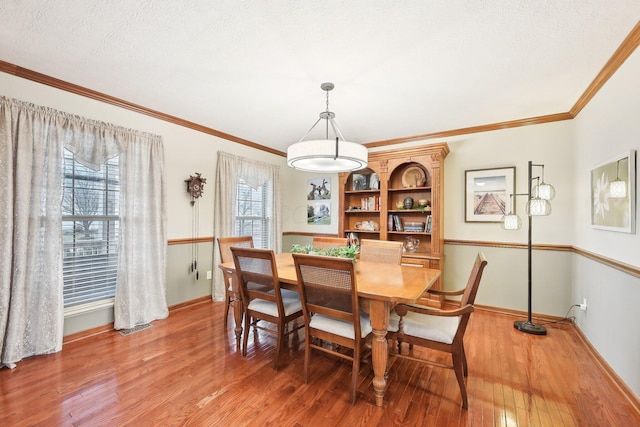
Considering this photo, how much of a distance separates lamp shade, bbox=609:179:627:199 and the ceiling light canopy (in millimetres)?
1824

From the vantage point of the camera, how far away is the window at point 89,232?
8.71ft

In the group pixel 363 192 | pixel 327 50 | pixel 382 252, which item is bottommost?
pixel 382 252

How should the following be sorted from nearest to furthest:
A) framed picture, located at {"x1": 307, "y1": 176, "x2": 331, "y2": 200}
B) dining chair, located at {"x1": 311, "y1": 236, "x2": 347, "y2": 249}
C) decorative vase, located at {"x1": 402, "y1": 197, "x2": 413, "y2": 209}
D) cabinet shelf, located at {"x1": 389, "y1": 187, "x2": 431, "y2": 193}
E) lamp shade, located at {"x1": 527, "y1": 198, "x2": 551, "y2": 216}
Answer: lamp shade, located at {"x1": 527, "y1": 198, "x2": 551, "y2": 216} → dining chair, located at {"x1": 311, "y1": 236, "x2": 347, "y2": 249} → cabinet shelf, located at {"x1": 389, "y1": 187, "x2": 431, "y2": 193} → decorative vase, located at {"x1": 402, "y1": 197, "x2": 413, "y2": 209} → framed picture, located at {"x1": 307, "y1": 176, "x2": 331, "y2": 200}

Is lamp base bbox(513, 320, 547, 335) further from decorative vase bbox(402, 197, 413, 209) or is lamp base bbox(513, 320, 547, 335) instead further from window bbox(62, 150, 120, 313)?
window bbox(62, 150, 120, 313)

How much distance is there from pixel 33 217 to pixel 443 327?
3.38 meters

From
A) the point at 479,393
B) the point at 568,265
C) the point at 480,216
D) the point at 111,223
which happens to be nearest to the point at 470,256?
the point at 480,216

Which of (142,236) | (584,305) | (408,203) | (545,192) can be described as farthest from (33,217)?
(584,305)

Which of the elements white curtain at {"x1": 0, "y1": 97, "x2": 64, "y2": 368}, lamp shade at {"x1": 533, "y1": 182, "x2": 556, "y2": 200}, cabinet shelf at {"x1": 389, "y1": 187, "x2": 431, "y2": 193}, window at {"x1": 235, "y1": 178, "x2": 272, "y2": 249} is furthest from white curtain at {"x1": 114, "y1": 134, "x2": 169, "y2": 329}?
lamp shade at {"x1": 533, "y1": 182, "x2": 556, "y2": 200}

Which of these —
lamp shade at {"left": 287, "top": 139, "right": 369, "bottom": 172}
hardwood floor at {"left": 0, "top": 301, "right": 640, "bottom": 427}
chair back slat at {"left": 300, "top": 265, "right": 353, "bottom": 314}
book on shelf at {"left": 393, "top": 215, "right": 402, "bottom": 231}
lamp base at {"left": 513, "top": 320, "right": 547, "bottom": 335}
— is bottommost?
hardwood floor at {"left": 0, "top": 301, "right": 640, "bottom": 427}

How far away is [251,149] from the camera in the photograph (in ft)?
14.9

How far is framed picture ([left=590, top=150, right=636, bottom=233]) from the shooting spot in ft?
6.16

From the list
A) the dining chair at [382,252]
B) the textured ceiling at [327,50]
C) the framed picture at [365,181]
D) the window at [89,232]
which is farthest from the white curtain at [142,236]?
the framed picture at [365,181]

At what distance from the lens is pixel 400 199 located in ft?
13.9

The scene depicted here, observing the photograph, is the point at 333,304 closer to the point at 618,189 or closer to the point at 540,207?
the point at 618,189
